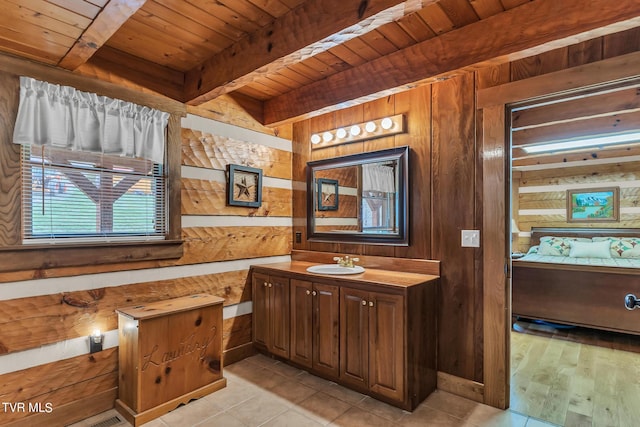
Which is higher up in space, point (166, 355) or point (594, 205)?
point (594, 205)

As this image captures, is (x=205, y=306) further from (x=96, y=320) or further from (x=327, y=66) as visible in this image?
(x=327, y=66)

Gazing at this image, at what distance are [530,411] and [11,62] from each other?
12.8 feet

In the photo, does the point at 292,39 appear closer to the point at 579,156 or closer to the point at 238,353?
the point at 238,353

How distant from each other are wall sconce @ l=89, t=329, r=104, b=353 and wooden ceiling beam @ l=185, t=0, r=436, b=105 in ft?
6.03

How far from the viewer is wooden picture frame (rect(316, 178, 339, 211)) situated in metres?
3.30

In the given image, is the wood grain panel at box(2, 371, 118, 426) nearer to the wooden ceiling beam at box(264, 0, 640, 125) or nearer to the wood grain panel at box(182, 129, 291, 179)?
the wood grain panel at box(182, 129, 291, 179)

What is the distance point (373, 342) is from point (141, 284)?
1748mm

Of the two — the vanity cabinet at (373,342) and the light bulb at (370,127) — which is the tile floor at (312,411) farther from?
the light bulb at (370,127)

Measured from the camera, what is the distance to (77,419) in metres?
2.11

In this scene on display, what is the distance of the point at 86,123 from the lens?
216cm

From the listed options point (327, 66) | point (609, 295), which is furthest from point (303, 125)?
point (609, 295)

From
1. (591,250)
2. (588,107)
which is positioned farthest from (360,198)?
(591,250)

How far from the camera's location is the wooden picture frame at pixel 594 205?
16.7 ft

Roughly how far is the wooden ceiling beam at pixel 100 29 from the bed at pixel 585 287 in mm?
4474
